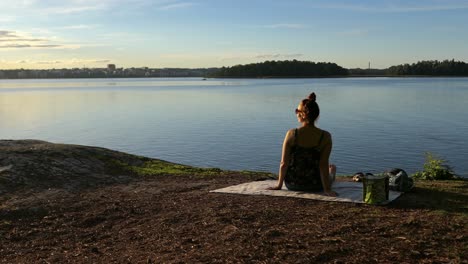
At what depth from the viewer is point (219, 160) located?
840 inches

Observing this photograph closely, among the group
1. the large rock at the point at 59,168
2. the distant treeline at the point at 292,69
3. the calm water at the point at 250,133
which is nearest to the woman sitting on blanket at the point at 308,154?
the large rock at the point at 59,168

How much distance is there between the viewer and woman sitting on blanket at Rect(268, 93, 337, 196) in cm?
796

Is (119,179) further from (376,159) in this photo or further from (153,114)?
(153,114)

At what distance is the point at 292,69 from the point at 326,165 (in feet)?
527

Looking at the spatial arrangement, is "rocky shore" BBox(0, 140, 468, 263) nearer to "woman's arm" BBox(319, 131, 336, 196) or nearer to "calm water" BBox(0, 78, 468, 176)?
"woman's arm" BBox(319, 131, 336, 196)

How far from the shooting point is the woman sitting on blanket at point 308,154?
7.96 m

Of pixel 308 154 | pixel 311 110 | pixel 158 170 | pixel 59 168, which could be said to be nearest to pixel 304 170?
pixel 308 154

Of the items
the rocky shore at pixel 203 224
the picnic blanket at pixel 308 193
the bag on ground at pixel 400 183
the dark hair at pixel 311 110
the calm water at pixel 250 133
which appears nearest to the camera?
the rocky shore at pixel 203 224

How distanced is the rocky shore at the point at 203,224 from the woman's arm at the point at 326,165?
1.51ft

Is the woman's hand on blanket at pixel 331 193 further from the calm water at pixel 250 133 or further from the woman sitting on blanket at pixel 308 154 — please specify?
the calm water at pixel 250 133

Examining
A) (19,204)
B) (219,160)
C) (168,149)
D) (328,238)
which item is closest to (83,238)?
(19,204)

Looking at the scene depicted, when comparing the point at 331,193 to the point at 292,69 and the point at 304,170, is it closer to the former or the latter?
the point at 304,170

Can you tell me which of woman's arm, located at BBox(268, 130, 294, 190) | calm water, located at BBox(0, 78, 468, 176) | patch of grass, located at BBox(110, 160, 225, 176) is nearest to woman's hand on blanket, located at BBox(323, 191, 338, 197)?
woman's arm, located at BBox(268, 130, 294, 190)

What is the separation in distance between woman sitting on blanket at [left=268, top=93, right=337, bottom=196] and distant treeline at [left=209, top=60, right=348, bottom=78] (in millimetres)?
158140
